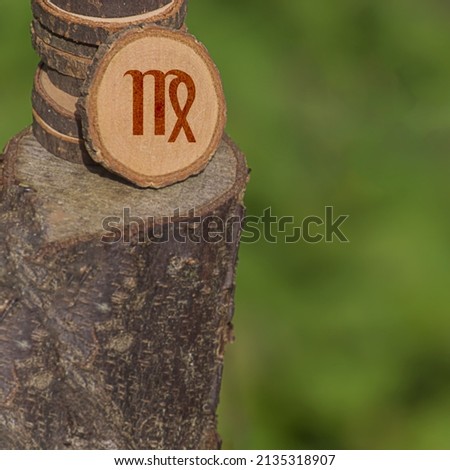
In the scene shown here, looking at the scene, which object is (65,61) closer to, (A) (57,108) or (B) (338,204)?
(A) (57,108)

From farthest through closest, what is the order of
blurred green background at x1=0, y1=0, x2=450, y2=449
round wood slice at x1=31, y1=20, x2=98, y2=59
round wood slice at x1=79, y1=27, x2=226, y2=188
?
blurred green background at x1=0, y1=0, x2=450, y2=449, round wood slice at x1=31, y1=20, x2=98, y2=59, round wood slice at x1=79, y1=27, x2=226, y2=188

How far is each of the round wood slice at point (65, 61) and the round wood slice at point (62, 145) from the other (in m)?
0.20

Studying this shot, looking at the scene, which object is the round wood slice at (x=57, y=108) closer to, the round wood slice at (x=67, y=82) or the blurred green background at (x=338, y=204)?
the round wood slice at (x=67, y=82)

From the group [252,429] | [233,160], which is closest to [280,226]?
[252,429]

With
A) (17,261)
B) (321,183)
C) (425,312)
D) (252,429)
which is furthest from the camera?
(321,183)

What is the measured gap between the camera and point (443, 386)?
455 cm

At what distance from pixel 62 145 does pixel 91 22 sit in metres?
0.42

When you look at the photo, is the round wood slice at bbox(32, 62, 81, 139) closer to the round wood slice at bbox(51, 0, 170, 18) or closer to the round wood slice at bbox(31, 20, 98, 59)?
the round wood slice at bbox(31, 20, 98, 59)

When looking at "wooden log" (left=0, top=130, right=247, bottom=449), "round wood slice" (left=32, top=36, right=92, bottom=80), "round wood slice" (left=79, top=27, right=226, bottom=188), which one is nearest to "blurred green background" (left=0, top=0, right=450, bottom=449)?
"wooden log" (left=0, top=130, right=247, bottom=449)

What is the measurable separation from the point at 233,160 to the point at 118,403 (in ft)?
2.93

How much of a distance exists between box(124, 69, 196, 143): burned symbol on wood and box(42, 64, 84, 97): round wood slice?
227 millimetres

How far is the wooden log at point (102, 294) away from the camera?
2963 mm

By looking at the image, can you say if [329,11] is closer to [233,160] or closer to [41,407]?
[233,160]

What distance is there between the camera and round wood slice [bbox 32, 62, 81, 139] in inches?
123
